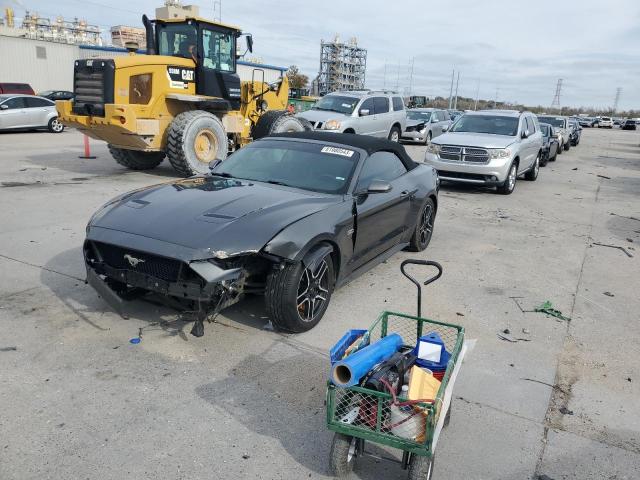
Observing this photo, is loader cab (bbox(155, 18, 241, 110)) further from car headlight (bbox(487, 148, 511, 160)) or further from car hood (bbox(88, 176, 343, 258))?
car hood (bbox(88, 176, 343, 258))

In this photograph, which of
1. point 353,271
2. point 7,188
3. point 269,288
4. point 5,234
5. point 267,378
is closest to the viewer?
point 267,378

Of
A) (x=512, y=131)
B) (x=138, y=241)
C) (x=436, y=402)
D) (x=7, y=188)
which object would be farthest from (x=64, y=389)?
(x=512, y=131)

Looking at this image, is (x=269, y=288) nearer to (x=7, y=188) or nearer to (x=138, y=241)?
(x=138, y=241)

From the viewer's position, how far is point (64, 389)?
3.49 m

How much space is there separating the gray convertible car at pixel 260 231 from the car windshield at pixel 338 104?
10947mm

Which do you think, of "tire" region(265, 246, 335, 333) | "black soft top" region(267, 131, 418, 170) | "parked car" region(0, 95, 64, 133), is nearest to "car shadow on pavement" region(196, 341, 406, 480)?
"tire" region(265, 246, 335, 333)

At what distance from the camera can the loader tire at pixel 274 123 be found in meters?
12.8

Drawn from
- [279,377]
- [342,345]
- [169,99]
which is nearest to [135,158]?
[169,99]

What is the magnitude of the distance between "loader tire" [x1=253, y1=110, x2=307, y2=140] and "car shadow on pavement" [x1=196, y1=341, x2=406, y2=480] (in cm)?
931

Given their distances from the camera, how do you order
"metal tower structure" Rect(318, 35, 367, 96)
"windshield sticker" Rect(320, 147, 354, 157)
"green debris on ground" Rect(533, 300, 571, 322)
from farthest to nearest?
"metal tower structure" Rect(318, 35, 367, 96)
"windshield sticker" Rect(320, 147, 354, 157)
"green debris on ground" Rect(533, 300, 571, 322)

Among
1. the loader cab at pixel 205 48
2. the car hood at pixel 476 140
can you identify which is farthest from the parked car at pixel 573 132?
the loader cab at pixel 205 48

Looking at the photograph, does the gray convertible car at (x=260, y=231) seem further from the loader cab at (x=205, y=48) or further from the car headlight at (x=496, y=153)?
the loader cab at (x=205, y=48)

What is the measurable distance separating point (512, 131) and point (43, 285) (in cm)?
1084

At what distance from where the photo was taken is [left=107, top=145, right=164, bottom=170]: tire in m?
12.3
